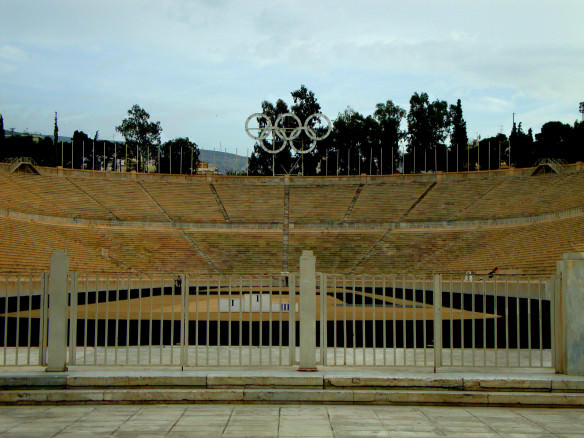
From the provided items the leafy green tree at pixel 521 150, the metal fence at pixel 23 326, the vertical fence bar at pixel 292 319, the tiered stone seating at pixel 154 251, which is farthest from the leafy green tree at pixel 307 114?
the vertical fence bar at pixel 292 319

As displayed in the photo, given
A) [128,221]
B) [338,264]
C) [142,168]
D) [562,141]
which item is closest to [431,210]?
[338,264]

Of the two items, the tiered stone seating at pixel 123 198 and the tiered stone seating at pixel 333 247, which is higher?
the tiered stone seating at pixel 123 198

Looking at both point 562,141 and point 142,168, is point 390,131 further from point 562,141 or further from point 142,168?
point 142,168

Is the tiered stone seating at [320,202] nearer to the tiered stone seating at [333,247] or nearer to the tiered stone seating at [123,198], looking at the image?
the tiered stone seating at [333,247]

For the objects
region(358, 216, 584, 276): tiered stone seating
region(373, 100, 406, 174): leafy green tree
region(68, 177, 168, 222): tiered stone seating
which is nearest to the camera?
region(358, 216, 584, 276): tiered stone seating

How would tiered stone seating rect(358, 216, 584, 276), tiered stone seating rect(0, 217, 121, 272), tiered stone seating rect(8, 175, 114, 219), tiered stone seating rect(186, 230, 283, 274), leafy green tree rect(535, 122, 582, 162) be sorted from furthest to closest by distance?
leafy green tree rect(535, 122, 582, 162) < tiered stone seating rect(8, 175, 114, 219) < tiered stone seating rect(186, 230, 283, 274) < tiered stone seating rect(358, 216, 584, 276) < tiered stone seating rect(0, 217, 121, 272)

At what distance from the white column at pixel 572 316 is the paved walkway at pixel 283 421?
1.07 meters

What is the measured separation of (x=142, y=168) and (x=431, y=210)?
53608 mm

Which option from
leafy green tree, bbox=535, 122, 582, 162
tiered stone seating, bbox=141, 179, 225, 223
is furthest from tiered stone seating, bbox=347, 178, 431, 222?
leafy green tree, bbox=535, 122, 582, 162

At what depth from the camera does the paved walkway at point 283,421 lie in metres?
6.44

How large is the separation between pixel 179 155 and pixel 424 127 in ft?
100.0

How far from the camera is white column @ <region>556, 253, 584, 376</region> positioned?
8.56 meters

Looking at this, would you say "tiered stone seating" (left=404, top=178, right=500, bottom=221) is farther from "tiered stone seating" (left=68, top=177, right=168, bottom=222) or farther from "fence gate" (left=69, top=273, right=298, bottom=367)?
"fence gate" (left=69, top=273, right=298, bottom=367)

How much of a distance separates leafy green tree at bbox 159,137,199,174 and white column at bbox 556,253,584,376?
238 ft
